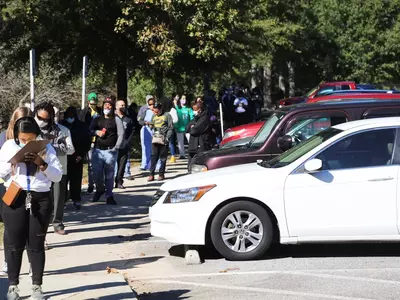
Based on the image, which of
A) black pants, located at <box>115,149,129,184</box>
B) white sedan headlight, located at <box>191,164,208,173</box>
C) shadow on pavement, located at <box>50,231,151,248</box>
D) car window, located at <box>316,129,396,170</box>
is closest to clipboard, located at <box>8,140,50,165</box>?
car window, located at <box>316,129,396,170</box>

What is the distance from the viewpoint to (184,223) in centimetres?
929

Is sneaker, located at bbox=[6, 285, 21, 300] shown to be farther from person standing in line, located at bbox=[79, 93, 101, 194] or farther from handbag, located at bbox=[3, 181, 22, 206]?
person standing in line, located at bbox=[79, 93, 101, 194]

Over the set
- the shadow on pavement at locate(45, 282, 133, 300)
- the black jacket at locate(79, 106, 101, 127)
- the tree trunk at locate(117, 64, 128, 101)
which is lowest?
the shadow on pavement at locate(45, 282, 133, 300)

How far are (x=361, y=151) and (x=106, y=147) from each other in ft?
18.6

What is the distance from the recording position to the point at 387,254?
955 centimetres

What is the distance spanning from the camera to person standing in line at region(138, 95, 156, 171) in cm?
1808

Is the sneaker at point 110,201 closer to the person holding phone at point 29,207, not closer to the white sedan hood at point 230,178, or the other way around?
the white sedan hood at point 230,178

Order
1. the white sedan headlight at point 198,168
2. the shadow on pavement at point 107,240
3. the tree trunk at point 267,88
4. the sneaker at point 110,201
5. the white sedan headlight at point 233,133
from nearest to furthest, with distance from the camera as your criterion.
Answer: the shadow on pavement at point 107,240, the white sedan headlight at point 198,168, the sneaker at point 110,201, the white sedan headlight at point 233,133, the tree trunk at point 267,88

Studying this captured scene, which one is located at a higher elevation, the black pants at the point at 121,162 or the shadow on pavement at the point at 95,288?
the black pants at the point at 121,162

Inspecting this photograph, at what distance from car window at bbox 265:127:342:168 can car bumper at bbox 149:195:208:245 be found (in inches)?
42.3

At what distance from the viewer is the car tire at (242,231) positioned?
9.18 metres

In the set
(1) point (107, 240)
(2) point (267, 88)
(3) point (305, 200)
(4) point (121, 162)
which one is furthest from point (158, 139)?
(2) point (267, 88)

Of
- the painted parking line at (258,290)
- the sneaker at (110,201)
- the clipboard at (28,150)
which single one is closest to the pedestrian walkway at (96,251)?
the sneaker at (110,201)

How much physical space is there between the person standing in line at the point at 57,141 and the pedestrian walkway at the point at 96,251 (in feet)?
0.86
